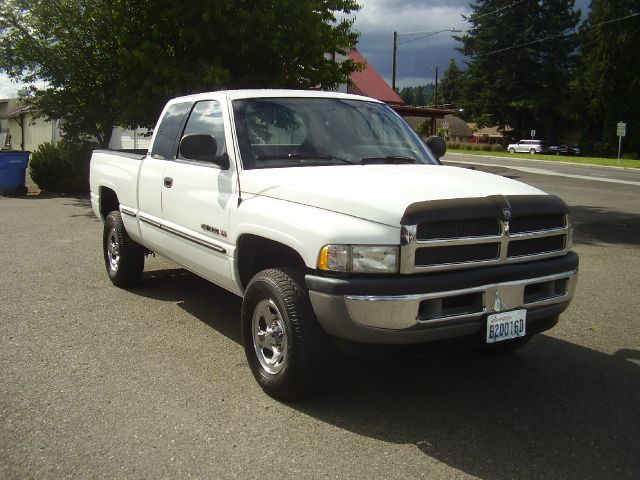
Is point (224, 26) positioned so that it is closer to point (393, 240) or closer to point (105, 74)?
point (105, 74)

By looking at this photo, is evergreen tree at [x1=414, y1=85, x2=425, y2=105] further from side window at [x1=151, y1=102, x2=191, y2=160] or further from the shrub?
side window at [x1=151, y1=102, x2=191, y2=160]

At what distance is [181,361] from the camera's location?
4.78 meters

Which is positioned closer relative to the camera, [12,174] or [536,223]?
[536,223]

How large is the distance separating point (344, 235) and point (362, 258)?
0.52 ft

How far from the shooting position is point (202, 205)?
4883 mm

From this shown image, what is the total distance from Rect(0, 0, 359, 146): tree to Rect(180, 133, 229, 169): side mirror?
28.6 ft

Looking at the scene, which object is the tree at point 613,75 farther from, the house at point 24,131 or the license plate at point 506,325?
the license plate at point 506,325

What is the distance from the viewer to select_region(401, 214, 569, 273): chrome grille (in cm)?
348

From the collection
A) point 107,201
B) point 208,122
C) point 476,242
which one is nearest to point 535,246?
point 476,242

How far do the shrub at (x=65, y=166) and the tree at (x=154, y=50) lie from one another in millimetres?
681

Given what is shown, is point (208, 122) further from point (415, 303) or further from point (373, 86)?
point (373, 86)

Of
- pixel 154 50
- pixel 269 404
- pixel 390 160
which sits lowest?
pixel 269 404

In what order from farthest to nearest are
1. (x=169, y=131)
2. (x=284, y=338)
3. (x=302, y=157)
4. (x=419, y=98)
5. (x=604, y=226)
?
(x=419, y=98) → (x=604, y=226) → (x=169, y=131) → (x=302, y=157) → (x=284, y=338)

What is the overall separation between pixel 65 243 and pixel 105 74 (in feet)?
27.2
